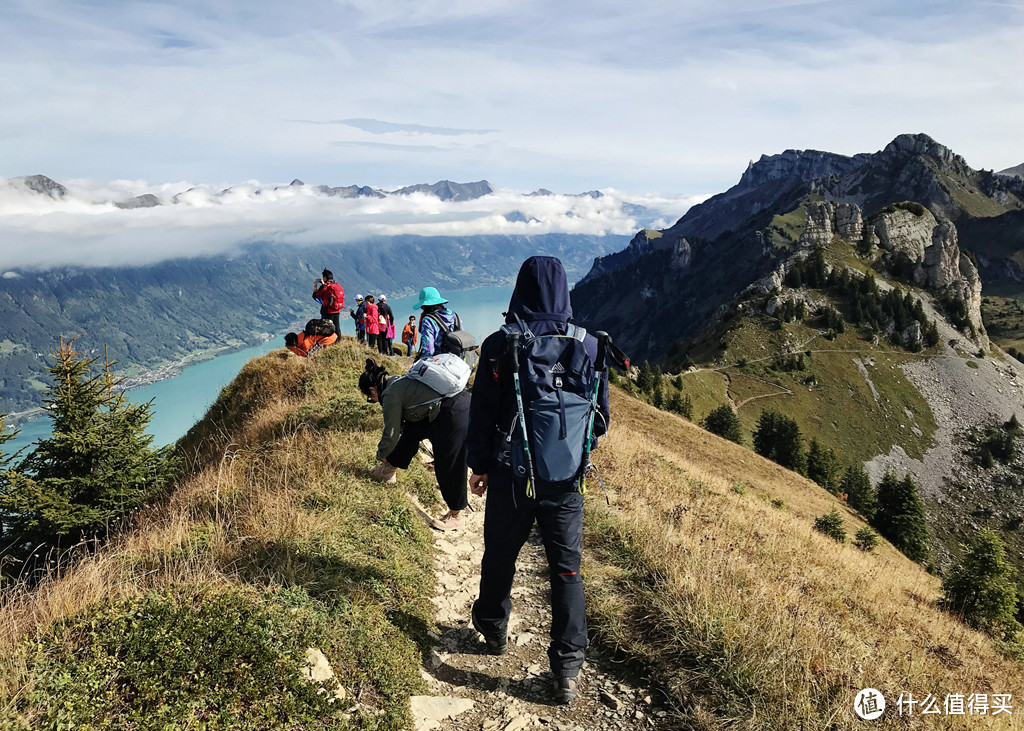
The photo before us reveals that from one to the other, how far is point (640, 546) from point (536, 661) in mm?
2394

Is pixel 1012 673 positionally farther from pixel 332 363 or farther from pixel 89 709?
pixel 332 363

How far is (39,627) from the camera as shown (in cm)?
376

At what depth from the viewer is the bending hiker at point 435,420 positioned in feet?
24.3

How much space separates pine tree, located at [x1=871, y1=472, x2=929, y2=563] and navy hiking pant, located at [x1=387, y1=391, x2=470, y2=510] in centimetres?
6069

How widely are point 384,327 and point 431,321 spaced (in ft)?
37.7

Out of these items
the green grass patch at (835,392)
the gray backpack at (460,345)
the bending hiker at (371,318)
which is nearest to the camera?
the gray backpack at (460,345)

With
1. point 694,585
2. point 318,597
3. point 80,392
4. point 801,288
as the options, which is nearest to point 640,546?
point 694,585

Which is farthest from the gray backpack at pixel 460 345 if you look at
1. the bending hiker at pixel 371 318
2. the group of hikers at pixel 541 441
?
the bending hiker at pixel 371 318

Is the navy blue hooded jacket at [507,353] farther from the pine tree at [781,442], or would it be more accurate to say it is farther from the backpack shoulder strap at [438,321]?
the pine tree at [781,442]

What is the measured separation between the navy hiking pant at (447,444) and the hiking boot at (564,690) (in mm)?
3400

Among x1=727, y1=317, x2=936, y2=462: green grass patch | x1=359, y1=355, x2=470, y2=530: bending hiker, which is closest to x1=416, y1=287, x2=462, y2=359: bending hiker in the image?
x1=359, y1=355, x2=470, y2=530: bending hiker

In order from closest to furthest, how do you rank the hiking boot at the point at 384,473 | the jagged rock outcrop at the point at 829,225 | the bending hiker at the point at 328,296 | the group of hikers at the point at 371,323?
1. the hiking boot at the point at 384,473
2. the group of hikers at the point at 371,323
3. the bending hiker at the point at 328,296
4. the jagged rock outcrop at the point at 829,225

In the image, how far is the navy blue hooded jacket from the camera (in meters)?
4.55

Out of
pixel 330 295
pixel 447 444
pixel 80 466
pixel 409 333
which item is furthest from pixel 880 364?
pixel 80 466
